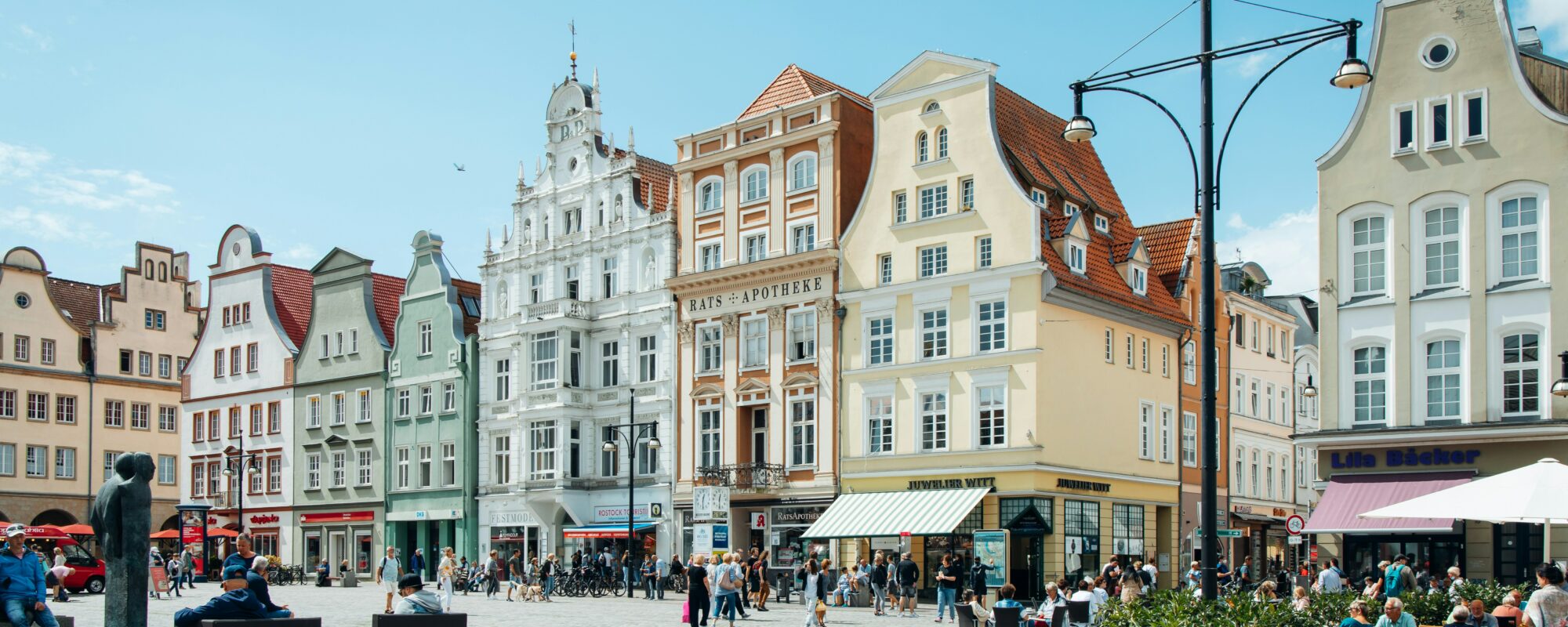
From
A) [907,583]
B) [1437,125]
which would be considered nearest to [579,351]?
[907,583]

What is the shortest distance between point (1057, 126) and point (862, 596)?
722 inches

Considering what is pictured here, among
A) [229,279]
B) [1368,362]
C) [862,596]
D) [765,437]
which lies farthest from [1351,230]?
[229,279]

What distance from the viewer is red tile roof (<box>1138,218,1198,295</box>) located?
4897cm

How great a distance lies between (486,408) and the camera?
55.4 metres

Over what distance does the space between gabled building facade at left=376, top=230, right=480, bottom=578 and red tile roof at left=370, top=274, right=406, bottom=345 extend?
137 cm

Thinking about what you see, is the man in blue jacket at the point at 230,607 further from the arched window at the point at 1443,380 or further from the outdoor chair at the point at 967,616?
the arched window at the point at 1443,380

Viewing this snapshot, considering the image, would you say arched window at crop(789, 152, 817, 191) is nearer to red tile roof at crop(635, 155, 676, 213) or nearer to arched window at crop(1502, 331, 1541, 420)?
red tile roof at crop(635, 155, 676, 213)

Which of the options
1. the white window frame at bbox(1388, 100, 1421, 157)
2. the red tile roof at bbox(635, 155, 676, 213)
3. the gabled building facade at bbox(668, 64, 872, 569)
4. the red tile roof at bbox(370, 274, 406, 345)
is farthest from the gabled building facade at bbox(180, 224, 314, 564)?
the white window frame at bbox(1388, 100, 1421, 157)

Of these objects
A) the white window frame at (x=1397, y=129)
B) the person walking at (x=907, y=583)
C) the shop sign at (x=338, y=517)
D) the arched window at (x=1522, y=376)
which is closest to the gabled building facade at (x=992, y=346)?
the person walking at (x=907, y=583)

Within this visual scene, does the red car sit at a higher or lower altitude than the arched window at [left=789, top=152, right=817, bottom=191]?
lower

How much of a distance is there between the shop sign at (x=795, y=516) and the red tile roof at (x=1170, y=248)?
1309cm

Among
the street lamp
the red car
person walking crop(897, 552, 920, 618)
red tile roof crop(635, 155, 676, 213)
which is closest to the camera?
the street lamp

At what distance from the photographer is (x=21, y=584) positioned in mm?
16812

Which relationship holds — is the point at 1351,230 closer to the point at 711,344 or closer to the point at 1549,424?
the point at 1549,424
